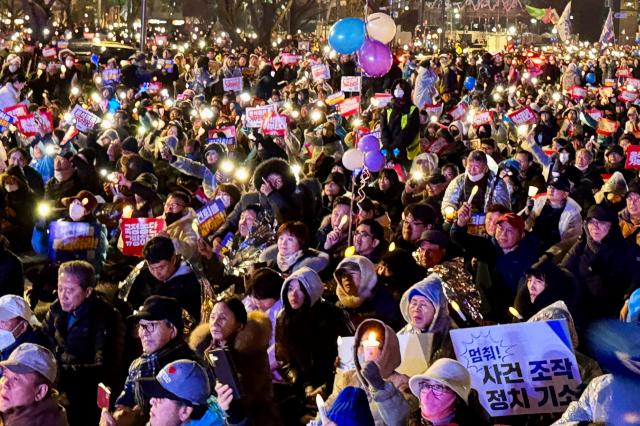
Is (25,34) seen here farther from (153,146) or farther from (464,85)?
(153,146)

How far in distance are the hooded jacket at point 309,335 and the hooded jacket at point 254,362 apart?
34 centimetres

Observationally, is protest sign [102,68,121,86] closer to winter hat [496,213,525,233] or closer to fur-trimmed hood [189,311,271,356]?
winter hat [496,213,525,233]

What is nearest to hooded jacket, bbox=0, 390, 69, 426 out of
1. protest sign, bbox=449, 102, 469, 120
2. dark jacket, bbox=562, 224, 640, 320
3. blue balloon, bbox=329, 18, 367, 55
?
dark jacket, bbox=562, 224, 640, 320

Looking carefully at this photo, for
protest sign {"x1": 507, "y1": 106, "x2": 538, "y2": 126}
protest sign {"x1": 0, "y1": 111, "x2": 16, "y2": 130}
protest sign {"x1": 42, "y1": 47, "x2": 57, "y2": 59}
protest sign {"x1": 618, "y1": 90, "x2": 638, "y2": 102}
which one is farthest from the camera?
protest sign {"x1": 42, "y1": 47, "x2": 57, "y2": 59}

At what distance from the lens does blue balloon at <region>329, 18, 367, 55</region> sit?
1009 cm

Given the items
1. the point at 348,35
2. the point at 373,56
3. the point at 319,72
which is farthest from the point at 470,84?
the point at 348,35

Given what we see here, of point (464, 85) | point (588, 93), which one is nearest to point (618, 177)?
point (588, 93)

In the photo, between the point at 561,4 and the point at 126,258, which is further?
the point at 561,4

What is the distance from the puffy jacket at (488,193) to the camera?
9391mm

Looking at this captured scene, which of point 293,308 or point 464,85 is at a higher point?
point 293,308

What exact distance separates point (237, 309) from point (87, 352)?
1.09m

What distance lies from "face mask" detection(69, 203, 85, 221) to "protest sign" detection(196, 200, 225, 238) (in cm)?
105

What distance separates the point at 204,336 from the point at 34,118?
843 cm

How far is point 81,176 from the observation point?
1126 cm
